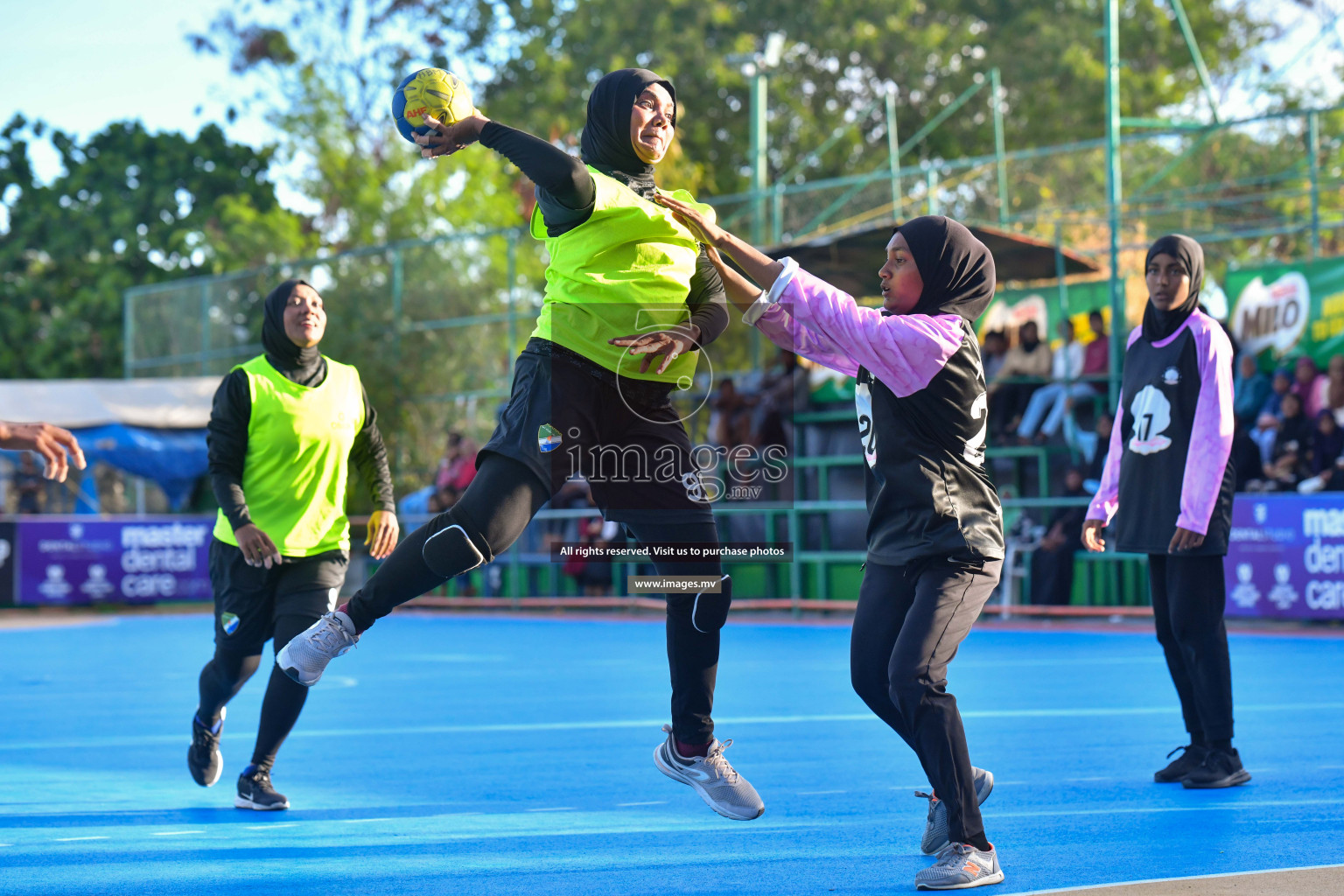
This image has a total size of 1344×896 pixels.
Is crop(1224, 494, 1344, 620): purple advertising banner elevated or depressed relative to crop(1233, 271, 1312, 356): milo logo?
depressed

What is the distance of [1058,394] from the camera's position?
15.7 metres

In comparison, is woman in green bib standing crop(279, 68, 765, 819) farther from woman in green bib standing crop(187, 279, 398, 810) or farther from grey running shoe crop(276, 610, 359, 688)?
woman in green bib standing crop(187, 279, 398, 810)

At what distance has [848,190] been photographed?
64.8 feet

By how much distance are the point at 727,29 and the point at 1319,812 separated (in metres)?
31.2

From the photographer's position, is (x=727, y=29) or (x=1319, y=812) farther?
(x=727, y=29)

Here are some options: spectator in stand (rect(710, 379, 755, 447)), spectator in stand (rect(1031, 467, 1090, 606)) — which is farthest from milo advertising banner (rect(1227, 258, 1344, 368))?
spectator in stand (rect(710, 379, 755, 447))

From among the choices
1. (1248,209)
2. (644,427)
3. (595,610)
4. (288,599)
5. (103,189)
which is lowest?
(595,610)

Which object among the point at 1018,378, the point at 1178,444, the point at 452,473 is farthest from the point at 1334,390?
the point at 452,473

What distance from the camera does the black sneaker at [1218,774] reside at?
5.61 m

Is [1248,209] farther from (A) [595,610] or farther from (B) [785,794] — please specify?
(B) [785,794]

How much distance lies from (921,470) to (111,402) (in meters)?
21.1

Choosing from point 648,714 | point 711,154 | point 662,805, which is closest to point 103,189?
point 711,154

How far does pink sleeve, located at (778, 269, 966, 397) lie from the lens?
13.7ft

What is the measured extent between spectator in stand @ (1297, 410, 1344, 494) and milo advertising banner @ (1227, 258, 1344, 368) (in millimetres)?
1110
